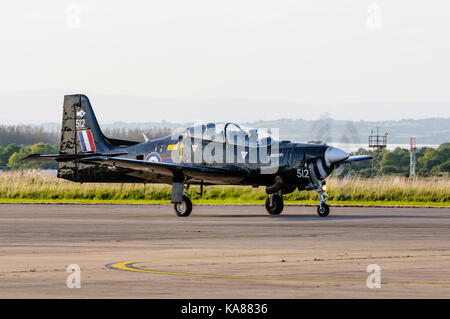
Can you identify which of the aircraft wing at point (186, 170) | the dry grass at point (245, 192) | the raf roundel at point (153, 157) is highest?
the raf roundel at point (153, 157)

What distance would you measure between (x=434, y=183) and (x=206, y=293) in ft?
117

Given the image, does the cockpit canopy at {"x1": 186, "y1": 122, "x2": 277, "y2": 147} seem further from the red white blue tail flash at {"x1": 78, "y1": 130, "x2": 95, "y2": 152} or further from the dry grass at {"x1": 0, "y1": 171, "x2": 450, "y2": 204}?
the dry grass at {"x1": 0, "y1": 171, "x2": 450, "y2": 204}

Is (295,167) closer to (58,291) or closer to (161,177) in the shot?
(161,177)

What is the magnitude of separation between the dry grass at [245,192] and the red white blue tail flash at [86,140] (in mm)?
9900

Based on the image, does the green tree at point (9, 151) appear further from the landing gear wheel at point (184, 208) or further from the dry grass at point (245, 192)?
the landing gear wheel at point (184, 208)

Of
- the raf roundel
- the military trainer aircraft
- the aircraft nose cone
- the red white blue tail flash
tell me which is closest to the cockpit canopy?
the military trainer aircraft

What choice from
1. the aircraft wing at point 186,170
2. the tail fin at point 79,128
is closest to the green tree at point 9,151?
the tail fin at point 79,128

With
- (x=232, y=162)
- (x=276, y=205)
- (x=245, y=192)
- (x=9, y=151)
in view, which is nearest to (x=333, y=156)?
(x=276, y=205)

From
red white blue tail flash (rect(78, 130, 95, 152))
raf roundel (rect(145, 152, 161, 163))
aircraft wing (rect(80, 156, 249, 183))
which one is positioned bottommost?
aircraft wing (rect(80, 156, 249, 183))

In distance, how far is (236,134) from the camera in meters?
28.0

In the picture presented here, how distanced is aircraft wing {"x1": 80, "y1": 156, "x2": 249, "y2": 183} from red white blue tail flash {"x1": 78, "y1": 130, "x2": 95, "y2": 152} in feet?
15.5

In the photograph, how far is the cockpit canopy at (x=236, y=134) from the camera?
28.0 m

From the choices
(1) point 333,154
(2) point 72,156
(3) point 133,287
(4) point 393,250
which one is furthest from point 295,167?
(3) point 133,287

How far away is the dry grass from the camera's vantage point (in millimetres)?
41562
